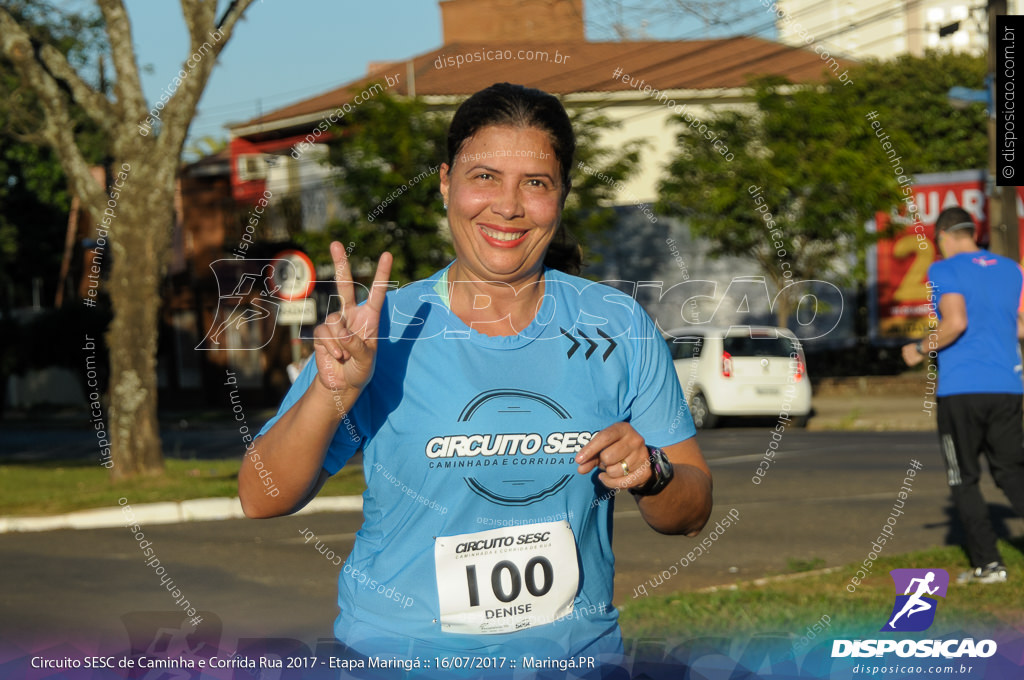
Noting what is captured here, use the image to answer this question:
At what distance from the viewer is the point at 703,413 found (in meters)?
19.9

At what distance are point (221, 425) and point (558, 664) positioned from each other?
2743 centimetres

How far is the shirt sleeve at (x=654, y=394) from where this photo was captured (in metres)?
2.80

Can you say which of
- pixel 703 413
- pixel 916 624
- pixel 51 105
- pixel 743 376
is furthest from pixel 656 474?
pixel 703 413

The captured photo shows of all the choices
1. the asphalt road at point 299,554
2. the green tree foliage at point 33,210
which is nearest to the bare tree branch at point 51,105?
the asphalt road at point 299,554

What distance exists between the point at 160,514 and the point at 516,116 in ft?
30.3

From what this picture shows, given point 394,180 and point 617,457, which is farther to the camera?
point 394,180

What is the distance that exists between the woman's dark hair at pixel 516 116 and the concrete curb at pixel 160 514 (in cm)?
851

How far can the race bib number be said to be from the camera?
8.53ft

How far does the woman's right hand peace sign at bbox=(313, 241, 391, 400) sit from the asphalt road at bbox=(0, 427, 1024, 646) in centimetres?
403

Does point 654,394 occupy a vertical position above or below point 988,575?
above

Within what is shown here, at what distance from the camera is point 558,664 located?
2.58 m

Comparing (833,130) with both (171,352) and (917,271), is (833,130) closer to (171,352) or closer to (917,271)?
(917,271)

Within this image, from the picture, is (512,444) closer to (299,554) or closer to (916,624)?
(916,624)

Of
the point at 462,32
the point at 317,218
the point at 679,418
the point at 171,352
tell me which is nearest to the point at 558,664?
the point at 679,418
